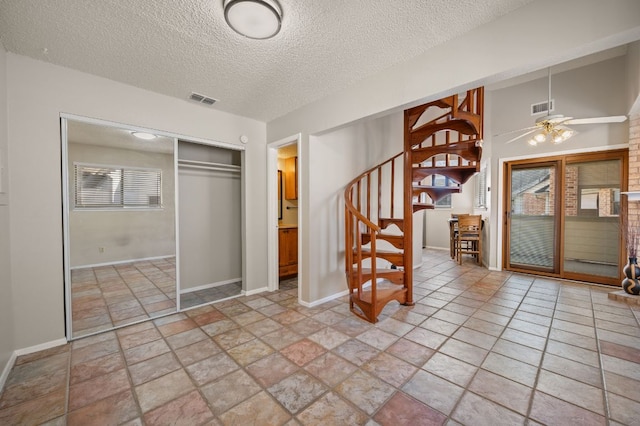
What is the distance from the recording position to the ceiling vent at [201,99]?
112 inches

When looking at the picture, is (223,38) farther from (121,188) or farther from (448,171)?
(448,171)

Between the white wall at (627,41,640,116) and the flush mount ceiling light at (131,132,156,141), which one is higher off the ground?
the white wall at (627,41,640,116)

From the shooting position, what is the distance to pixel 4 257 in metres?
1.91

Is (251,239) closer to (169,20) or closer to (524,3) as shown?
(169,20)

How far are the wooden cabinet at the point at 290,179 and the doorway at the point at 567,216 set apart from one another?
404 cm

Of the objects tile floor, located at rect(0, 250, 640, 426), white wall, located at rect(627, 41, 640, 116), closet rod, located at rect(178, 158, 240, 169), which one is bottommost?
tile floor, located at rect(0, 250, 640, 426)

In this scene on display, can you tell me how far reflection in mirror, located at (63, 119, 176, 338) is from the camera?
7.92 feet

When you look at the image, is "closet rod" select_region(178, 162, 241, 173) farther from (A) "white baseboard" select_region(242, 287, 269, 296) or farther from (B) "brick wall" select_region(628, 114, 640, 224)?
(B) "brick wall" select_region(628, 114, 640, 224)

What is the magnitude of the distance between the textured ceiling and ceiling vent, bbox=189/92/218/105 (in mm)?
154

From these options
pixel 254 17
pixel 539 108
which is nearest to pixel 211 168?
pixel 254 17

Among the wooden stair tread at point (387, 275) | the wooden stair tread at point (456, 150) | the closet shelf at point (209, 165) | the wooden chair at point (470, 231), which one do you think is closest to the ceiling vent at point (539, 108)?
the wooden chair at point (470, 231)

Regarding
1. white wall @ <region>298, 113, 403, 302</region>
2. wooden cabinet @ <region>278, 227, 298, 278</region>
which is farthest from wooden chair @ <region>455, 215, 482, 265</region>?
wooden cabinet @ <region>278, 227, 298, 278</region>

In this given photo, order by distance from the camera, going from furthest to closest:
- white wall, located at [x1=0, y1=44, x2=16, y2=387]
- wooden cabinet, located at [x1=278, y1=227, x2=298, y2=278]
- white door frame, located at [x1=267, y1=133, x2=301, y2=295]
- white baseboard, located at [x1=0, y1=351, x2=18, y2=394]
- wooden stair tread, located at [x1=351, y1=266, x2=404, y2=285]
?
wooden cabinet, located at [x1=278, y1=227, x2=298, y2=278] < white door frame, located at [x1=267, y1=133, x2=301, y2=295] < wooden stair tread, located at [x1=351, y1=266, x2=404, y2=285] < white wall, located at [x1=0, y1=44, x2=16, y2=387] < white baseboard, located at [x1=0, y1=351, x2=18, y2=394]

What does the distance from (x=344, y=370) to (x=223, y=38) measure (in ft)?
8.83
